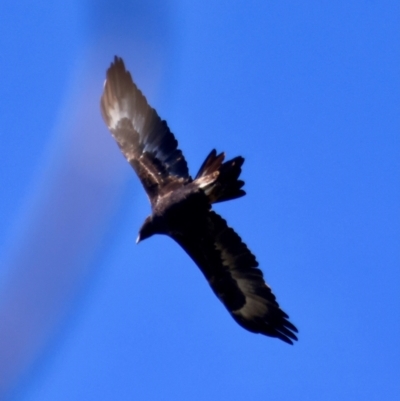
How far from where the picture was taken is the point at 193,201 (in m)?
12.3

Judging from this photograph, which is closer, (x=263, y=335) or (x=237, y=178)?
(x=237, y=178)

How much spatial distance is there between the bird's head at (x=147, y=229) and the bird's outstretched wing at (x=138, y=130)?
75cm

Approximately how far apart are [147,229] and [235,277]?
1.44 m

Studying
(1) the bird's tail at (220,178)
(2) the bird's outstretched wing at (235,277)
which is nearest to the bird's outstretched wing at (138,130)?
(2) the bird's outstretched wing at (235,277)

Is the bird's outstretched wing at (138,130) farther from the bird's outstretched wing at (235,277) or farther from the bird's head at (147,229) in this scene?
the bird's outstretched wing at (235,277)

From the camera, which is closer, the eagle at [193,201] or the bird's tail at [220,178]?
the bird's tail at [220,178]

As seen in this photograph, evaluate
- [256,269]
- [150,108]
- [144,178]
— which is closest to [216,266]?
[256,269]

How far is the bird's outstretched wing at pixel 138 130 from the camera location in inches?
547

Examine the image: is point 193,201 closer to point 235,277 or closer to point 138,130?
point 235,277

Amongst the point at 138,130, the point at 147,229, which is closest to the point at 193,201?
the point at 147,229

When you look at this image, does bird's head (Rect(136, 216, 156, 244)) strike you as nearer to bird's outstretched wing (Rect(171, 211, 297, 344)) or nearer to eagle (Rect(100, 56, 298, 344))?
eagle (Rect(100, 56, 298, 344))

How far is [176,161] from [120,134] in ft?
4.13

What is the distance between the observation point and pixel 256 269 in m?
13.2

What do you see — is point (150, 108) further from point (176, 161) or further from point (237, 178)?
point (237, 178)
